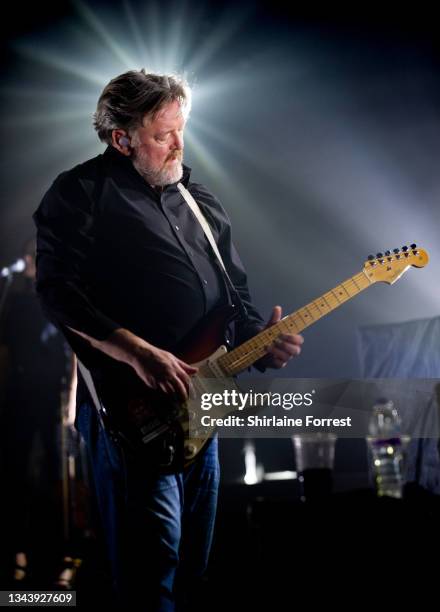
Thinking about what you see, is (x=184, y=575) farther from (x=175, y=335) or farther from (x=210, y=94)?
(x=210, y=94)

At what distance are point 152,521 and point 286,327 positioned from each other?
77 cm

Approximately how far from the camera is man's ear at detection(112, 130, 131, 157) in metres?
2.03

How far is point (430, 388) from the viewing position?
2.57 m

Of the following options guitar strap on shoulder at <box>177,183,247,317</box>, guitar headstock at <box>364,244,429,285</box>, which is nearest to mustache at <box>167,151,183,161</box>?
guitar strap on shoulder at <box>177,183,247,317</box>

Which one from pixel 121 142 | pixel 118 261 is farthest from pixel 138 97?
pixel 118 261

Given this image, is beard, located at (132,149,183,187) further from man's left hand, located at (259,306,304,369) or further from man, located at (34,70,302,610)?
man's left hand, located at (259,306,304,369)

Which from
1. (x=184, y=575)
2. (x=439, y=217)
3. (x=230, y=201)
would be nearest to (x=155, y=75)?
(x=230, y=201)

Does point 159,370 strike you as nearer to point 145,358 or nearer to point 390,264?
point 145,358

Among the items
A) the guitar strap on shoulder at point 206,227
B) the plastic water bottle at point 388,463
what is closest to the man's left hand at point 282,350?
the guitar strap on shoulder at point 206,227

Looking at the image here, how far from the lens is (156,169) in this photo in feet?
6.62

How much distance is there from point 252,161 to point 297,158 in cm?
28

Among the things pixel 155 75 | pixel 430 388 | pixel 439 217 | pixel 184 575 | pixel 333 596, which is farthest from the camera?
pixel 439 217

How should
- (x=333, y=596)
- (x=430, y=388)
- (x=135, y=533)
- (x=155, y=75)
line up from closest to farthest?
1. (x=333, y=596)
2. (x=135, y=533)
3. (x=155, y=75)
4. (x=430, y=388)

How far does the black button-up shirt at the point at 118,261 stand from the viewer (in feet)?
5.62
